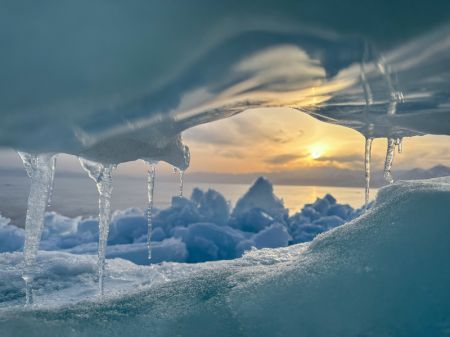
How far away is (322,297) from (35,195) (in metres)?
2.66

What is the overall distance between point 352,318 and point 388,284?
30 centimetres

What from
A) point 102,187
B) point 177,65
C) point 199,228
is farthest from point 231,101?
point 199,228

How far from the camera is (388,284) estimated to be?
2.09 m

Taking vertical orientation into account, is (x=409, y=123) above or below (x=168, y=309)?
above

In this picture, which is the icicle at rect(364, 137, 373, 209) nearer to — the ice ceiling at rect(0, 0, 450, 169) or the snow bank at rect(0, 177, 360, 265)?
the ice ceiling at rect(0, 0, 450, 169)

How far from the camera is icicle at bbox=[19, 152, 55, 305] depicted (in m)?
3.18

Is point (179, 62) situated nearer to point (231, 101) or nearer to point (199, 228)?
point (231, 101)

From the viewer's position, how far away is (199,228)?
12359 mm

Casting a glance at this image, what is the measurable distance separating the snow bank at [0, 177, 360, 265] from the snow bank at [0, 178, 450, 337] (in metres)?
8.59

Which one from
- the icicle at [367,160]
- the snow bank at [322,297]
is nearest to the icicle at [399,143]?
the icicle at [367,160]

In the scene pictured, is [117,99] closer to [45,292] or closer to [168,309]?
[168,309]

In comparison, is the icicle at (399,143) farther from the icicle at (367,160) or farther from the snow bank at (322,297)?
the snow bank at (322,297)

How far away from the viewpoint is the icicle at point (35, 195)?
3.18 metres

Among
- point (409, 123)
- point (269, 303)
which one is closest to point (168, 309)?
point (269, 303)
